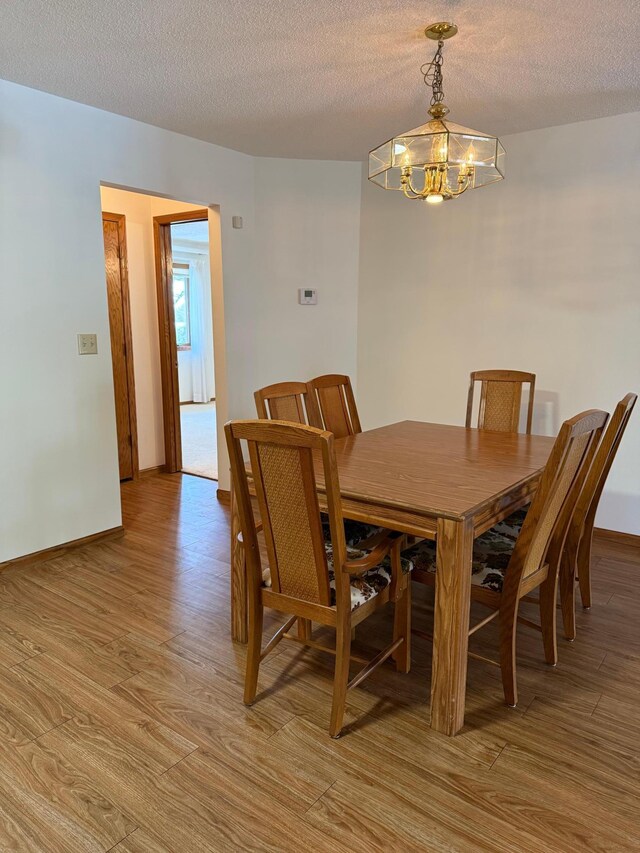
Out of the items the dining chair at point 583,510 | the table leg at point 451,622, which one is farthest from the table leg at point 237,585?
the dining chair at point 583,510

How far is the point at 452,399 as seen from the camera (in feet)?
13.9

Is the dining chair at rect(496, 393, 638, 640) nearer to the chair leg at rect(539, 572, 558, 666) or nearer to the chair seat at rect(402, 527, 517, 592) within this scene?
the chair seat at rect(402, 527, 517, 592)

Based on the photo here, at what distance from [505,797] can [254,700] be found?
876 mm

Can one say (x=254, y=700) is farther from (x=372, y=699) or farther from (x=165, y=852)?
(x=165, y=852)

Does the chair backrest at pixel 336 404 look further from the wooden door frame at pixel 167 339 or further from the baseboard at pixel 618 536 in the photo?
the wooden door frame at pixel 167 339

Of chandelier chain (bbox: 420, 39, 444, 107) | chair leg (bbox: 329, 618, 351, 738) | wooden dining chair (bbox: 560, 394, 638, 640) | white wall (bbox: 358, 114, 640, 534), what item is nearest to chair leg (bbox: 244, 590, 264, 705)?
chair leg (bbox: 329, 618, 351, 738)

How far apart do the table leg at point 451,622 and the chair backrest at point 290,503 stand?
320mm

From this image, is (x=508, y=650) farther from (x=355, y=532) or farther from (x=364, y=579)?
(x=355, y=532)

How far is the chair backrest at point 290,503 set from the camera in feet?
5.45

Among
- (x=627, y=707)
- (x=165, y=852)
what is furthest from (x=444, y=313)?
(x=165, y=852)

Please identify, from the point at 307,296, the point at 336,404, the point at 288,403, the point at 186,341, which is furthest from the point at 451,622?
the point at 186,341

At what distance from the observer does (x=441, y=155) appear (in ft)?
7.01

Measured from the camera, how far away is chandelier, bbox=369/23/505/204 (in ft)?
6.99

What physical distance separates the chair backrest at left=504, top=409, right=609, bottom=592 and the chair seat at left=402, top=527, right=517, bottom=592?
0.09 meters
